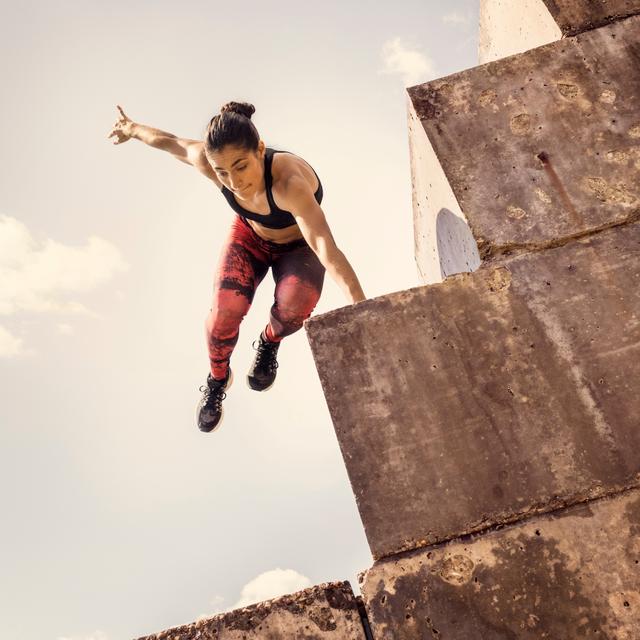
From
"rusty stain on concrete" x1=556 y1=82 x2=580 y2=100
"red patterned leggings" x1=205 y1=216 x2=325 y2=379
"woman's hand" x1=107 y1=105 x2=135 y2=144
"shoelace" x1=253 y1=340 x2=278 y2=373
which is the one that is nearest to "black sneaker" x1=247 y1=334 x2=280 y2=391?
"shoelace" x1=253 y1=340 x2=278 y2=373

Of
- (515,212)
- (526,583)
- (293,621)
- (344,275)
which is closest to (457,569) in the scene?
(526,583)

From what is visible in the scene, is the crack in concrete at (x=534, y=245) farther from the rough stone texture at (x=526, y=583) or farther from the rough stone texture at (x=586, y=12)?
the rough stone texture at (x=586, y=12)

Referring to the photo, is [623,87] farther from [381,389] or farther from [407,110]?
[381,389]

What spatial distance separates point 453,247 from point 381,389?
125 centimetres

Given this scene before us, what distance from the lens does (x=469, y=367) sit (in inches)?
75.7

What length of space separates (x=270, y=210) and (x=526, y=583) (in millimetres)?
2206

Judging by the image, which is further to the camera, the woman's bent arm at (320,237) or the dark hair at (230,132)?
the dark hair at (230,132)

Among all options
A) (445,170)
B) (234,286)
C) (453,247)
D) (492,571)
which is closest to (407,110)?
(445,170)

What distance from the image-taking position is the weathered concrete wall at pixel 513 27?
2.77m

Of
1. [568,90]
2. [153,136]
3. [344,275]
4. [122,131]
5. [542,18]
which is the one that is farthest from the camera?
[122,131]

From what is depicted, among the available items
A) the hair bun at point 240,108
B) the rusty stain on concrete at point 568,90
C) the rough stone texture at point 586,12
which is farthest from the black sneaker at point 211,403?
the rough stone texture at point 586,12

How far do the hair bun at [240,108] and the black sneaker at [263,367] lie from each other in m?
1.59

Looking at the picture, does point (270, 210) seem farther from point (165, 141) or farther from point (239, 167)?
point (165, 141)

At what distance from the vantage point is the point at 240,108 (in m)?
2.94
